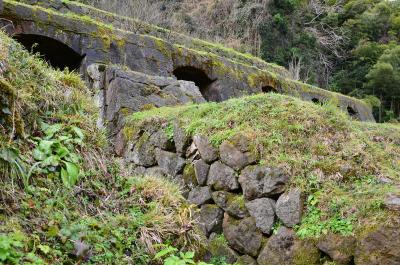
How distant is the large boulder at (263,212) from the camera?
3521mm

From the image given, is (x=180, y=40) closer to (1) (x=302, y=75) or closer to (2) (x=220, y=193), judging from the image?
(2) (x=220, y=193)

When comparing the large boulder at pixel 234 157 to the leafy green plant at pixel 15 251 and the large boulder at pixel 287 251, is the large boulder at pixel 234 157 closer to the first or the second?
the large boulder at pixel 287 251

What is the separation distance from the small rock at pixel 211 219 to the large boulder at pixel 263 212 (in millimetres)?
441

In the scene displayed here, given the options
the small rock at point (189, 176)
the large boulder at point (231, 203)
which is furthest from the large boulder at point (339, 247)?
the small rock at point (189, 176)

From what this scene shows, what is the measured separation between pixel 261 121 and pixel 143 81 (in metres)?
2.84

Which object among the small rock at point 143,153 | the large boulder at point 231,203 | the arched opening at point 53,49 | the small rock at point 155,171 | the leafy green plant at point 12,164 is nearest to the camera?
the leafy green plant at point 12,164

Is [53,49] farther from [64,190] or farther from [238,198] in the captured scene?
[64,190]

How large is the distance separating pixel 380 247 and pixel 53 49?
6782mm

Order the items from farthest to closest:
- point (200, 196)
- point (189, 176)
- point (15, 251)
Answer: point (189, 176) → point (200, 196) → point (15, 251)

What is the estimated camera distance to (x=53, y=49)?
760 cm

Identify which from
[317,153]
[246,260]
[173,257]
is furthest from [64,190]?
[317,153]

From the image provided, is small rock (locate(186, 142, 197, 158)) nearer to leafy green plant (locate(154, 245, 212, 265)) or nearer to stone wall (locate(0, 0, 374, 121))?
leafy green plant (locate(154, 245, 212, 265))

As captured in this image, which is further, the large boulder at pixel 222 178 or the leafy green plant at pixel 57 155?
the large boulder at pixel 222 178

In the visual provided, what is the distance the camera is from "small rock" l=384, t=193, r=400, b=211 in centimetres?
287
